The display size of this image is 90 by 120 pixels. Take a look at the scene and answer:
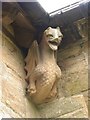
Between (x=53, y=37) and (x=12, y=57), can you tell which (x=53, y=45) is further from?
(x=12, y=57)

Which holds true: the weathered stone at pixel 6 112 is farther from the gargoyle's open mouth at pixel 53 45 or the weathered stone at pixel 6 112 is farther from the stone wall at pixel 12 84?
the gargoyle's open mouth at pixel 53 45

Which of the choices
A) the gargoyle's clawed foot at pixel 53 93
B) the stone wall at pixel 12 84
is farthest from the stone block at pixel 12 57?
the gargoyle's clawed foot at pixel 53 93

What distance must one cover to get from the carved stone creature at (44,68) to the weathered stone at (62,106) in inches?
2.4

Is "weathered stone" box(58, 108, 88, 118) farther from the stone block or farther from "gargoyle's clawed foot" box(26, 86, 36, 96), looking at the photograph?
the stone block

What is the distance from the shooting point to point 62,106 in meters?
2.79

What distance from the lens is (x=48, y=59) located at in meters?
2.84

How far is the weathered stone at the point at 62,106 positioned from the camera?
272 centimetres

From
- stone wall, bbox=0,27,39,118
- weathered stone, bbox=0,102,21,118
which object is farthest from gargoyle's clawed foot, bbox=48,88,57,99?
weathered stone, bbox=0,102,21,118

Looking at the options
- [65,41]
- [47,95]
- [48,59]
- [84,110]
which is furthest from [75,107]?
[65,41]

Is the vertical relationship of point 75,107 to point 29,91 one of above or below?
below

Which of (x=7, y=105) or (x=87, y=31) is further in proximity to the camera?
(x=87, y=31)

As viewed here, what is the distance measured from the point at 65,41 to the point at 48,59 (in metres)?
0.43

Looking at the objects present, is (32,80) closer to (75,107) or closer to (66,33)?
(75,107)

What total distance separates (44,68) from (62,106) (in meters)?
0.35
